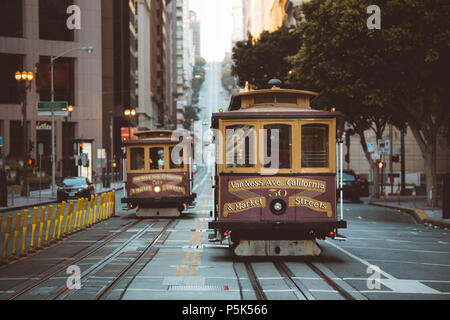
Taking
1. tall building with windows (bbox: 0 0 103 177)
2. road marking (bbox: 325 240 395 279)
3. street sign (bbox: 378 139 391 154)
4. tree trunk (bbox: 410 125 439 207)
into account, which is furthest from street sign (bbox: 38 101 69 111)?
road marking (bbox: 325 240 395 279)

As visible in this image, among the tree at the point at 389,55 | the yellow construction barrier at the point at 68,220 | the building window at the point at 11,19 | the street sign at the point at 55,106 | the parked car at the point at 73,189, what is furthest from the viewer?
the building window at the point at 11,19

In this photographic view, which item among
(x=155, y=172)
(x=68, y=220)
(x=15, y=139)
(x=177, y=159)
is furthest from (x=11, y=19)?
(x=68, y=220)

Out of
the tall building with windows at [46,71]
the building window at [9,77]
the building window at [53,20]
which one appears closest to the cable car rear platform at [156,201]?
the tall building with windows at [46,71]

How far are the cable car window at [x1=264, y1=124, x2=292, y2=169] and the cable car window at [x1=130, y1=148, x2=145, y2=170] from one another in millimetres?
12812

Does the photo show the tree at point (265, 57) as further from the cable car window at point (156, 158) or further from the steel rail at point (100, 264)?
the steel rail at point (100, 264)

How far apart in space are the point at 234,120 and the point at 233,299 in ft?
17.0

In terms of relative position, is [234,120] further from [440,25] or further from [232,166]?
[440,25]

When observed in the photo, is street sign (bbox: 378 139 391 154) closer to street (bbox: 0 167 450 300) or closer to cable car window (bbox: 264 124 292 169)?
street (bbox: 0 167 450 300)

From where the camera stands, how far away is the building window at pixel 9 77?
71.9 m

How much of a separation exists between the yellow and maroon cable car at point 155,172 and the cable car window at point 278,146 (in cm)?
1233

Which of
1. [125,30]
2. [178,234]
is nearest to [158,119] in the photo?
[125,30]

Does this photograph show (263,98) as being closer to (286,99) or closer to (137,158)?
(286,99)

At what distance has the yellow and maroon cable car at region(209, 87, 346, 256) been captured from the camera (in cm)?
1389

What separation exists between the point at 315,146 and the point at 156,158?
12943mm
